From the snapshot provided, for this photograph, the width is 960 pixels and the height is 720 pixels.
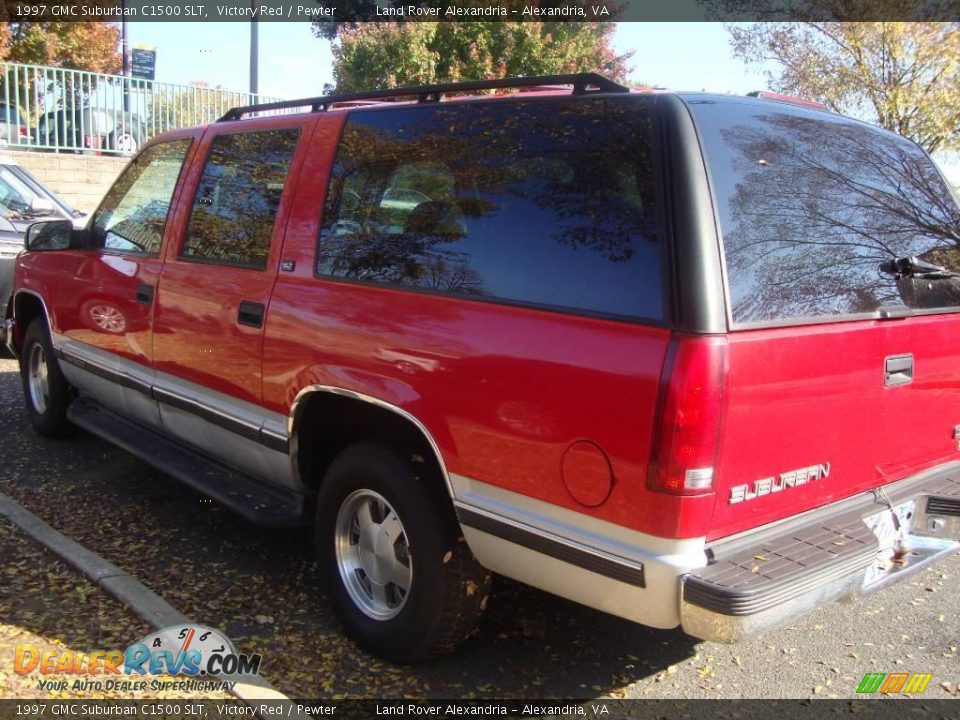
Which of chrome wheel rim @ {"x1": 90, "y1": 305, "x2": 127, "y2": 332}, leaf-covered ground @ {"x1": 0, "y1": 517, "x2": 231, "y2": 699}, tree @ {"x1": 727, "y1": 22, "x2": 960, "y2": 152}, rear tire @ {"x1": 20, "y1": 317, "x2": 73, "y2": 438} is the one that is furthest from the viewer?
tree @ {"x1": 727, "y1": 22, "x2": 960, "y2": 152}

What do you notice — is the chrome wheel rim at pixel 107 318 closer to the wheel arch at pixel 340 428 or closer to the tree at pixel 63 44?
the wheel arch at pixel 340 428

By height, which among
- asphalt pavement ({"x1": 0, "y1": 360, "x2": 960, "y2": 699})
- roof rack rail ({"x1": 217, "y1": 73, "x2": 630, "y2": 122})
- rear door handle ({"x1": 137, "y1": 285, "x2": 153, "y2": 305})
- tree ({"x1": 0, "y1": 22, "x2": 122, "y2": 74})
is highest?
tree ({"x1": 0, "y1": 22, "x2": 122, "y2": 74})

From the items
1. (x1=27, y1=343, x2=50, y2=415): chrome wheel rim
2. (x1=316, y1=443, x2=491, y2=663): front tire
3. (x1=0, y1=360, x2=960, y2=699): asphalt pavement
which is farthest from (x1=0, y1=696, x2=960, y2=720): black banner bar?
(x1=27, y1=343, x2=50, y2=415): chrome wheel rim

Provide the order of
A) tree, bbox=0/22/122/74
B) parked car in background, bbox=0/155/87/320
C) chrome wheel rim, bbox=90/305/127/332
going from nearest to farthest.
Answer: chrome wheel rim, bbox=90/305/127/332 → parked car in background, bbox=0/155/87/320 → tree, bbox=0/22/122/74

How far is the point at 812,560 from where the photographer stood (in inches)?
97.9

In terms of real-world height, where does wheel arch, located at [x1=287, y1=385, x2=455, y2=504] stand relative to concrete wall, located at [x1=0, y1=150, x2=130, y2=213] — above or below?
below

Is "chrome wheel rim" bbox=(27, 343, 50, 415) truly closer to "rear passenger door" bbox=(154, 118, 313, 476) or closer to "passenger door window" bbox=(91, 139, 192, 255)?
"passenger door window" bbox=(91, 139, 192, 255)

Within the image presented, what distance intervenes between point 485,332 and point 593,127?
Result: 2.40ft

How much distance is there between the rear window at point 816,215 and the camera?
8.23 feet

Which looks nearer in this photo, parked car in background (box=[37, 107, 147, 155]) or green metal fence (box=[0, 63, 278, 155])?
green metal fence (box=[0, 63, 278, 155])

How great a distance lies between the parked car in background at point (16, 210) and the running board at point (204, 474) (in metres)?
3.73

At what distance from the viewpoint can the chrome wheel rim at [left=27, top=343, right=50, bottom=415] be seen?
5.72m

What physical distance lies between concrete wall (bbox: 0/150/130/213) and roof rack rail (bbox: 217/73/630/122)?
10.6 metres

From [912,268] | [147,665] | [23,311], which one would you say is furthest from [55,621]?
[912,268]
